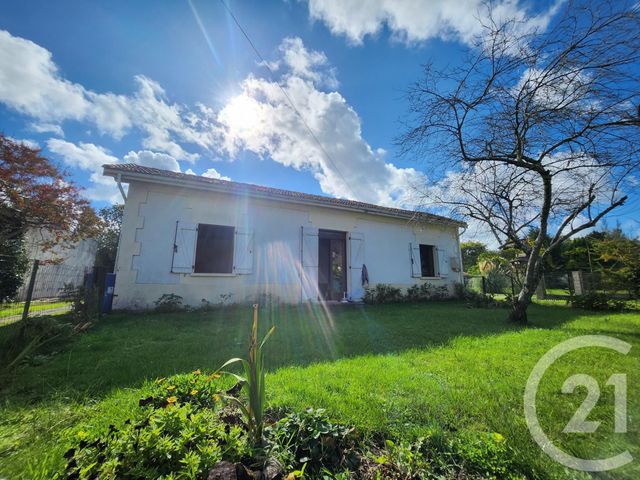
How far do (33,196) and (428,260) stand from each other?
49.9 ft

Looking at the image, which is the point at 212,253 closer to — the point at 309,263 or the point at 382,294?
the point at 309,263

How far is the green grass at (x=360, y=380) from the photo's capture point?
158 cm

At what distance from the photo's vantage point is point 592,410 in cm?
196

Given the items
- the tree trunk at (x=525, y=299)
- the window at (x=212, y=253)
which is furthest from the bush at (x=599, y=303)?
the window at (x=212, y=253)

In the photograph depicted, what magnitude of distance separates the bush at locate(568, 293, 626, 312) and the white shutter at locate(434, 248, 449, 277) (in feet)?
12.6

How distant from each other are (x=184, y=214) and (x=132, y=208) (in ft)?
3.67

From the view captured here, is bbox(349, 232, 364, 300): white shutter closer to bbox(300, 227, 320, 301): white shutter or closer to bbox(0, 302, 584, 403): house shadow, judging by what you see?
bbox(300, 227, 320, 301): white shutter

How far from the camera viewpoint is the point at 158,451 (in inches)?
42.7

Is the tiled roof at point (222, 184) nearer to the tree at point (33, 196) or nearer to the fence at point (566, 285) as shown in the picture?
the fence at point (566, 285)

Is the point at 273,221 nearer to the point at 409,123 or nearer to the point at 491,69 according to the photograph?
the point at 409,123

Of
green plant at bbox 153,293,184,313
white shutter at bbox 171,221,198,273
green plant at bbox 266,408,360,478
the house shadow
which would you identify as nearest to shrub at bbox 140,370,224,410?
green plant at bbox 266,408,360,478

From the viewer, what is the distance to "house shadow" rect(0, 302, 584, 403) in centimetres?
238

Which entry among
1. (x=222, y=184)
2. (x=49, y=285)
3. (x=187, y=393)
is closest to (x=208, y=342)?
(x=187, y=393)

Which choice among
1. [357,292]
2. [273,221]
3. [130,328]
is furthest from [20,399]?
[357,292]
